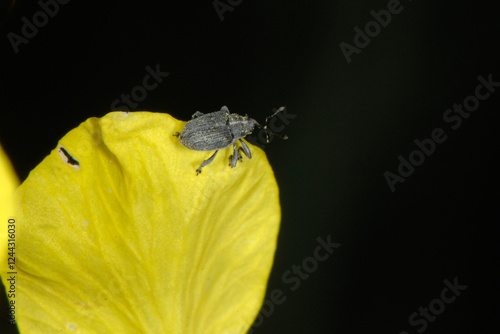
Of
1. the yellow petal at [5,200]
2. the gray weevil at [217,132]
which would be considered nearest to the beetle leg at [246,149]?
the gray weevil at [217,132]

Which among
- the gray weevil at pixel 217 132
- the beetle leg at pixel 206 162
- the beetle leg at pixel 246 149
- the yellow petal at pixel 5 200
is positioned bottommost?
the beetle leg at pixel 246 149

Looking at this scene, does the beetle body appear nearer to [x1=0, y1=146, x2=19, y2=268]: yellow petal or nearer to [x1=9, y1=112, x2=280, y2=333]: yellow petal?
[x1=9, y1=112, x2=280, y2=333]: yellow petal

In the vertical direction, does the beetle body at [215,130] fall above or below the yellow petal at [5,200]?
below

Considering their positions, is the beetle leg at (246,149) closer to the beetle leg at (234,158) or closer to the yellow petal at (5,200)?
the beetle leg at (234,158)

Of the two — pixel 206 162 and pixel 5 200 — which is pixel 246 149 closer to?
pixel 206 162

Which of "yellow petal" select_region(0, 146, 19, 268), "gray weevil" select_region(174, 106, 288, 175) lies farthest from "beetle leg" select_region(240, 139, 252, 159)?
"yellow petal" select_region(0, 146, 19, 268)

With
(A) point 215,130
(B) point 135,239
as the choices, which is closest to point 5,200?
(B) point 135,239

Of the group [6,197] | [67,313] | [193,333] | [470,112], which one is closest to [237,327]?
[193,333]
